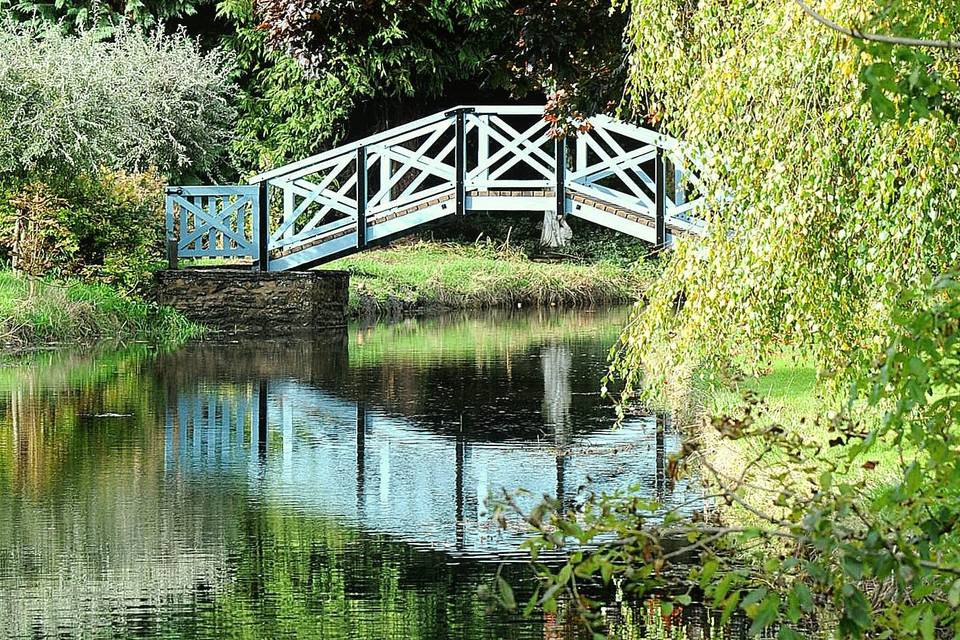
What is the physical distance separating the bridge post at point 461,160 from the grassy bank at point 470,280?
14.9 ft

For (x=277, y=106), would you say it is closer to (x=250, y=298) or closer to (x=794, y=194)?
(x=250, y=298)

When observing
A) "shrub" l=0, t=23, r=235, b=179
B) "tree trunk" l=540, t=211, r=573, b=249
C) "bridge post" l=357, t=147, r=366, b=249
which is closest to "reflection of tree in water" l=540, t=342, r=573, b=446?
"bridge post" l=357, t=147, r=366, b=249

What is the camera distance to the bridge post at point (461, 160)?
20.0 metres

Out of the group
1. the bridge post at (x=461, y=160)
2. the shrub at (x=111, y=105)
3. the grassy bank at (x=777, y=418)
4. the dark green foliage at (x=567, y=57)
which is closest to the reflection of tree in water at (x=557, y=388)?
the grassy bank at (x=777, y=418)

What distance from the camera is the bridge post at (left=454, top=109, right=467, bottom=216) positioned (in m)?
20.0

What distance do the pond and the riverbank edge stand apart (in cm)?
107

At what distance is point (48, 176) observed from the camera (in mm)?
19516

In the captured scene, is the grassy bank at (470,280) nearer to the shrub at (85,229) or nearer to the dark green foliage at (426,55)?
the dark green foliage at (426,55)

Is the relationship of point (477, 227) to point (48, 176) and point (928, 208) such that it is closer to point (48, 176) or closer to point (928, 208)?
point (48, 176)

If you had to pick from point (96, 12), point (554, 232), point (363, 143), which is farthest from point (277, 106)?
point (363, 143)

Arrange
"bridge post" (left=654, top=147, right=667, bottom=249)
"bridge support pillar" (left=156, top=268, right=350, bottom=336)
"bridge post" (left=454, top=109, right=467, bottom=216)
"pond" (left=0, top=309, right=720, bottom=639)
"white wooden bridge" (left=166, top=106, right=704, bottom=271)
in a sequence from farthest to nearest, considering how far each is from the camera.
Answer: "bridge support pillar" (left=156, top=268, right=350, bottom=336) → "bridge post" (left=454, top=109, right=467, bottom=216) → "white wooden bridge" (left=166, top=106, right=704, bottom=271) → "bridge post" (left=654, top=147, right=667, bottom=249) → "pond" (left=0, top=309, right=720, bottom=639)

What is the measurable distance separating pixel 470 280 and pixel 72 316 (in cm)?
1012

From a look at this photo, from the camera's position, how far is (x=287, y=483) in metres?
9.75

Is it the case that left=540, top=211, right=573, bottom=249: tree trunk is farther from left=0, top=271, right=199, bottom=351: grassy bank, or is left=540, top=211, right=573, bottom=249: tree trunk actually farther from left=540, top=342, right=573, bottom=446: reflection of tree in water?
left=0, top=271, right=199, bottom=351: grassy bank
